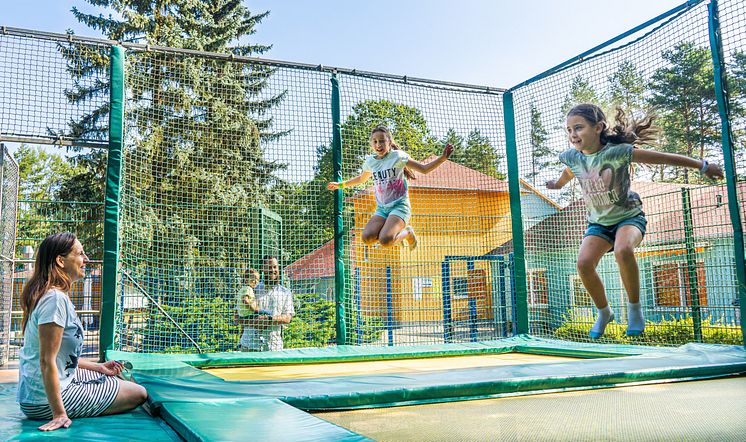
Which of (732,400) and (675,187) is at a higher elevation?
→ (675,187)

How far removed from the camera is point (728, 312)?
493cm

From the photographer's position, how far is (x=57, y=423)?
2.04 metres

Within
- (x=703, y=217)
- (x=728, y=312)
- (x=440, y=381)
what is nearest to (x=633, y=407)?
(x=440, y=381)

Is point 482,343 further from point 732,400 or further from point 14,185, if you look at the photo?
point 14,185

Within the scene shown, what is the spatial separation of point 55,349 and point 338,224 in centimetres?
335

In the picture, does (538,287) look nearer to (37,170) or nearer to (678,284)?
(678,284)

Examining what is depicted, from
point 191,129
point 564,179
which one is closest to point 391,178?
point 564,179

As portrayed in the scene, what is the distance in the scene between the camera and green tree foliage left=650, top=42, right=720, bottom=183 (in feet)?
13.3

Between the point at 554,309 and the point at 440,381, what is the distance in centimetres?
316

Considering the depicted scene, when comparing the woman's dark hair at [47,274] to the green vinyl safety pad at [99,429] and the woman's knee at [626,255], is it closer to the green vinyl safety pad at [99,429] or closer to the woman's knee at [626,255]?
the green vinyl safety pad at [99,429]

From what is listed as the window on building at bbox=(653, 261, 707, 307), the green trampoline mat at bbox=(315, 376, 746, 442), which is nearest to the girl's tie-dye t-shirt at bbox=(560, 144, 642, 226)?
the green trampoline mat at bbox=(315, 376, 746, 442)

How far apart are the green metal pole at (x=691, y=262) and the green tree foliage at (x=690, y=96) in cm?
59

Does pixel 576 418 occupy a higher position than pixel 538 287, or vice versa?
pixel 538 287

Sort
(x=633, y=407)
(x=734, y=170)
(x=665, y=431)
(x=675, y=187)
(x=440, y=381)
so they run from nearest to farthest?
(x=665, y=431)
(x=633, y=407)
(x=440, y=381)
(x=734, y=170)
(x=675, y=187)
